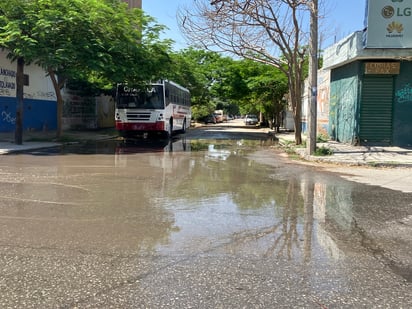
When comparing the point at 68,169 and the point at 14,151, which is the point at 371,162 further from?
the point at 14,151

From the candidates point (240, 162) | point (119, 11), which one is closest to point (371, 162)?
→ point (240, 162)

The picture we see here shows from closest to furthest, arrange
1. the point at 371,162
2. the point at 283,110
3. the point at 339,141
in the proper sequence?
the point at 371,162 < the point at 339,141 < the point at 283,110

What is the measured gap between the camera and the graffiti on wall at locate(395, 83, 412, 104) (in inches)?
701

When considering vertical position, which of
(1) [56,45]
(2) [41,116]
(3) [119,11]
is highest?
(3) [119,11]

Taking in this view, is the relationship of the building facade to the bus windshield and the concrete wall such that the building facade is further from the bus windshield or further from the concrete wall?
the concrete wall

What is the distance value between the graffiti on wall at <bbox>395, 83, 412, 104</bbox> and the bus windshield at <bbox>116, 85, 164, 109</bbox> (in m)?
10.7

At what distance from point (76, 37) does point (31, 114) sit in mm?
10111

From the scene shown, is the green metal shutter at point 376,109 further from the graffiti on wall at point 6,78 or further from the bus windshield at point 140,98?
the graffiti on wall at point 6,78

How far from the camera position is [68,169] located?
11594mm

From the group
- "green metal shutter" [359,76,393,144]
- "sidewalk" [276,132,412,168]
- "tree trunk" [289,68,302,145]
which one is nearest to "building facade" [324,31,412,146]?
"green metal shutter" [359,76,393,144]

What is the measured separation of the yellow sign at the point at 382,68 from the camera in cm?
1756

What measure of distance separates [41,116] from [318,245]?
23506 mm

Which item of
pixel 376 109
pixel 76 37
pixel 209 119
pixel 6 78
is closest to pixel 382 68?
pixel 376 109

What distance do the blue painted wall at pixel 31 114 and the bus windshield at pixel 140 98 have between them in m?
5.75
